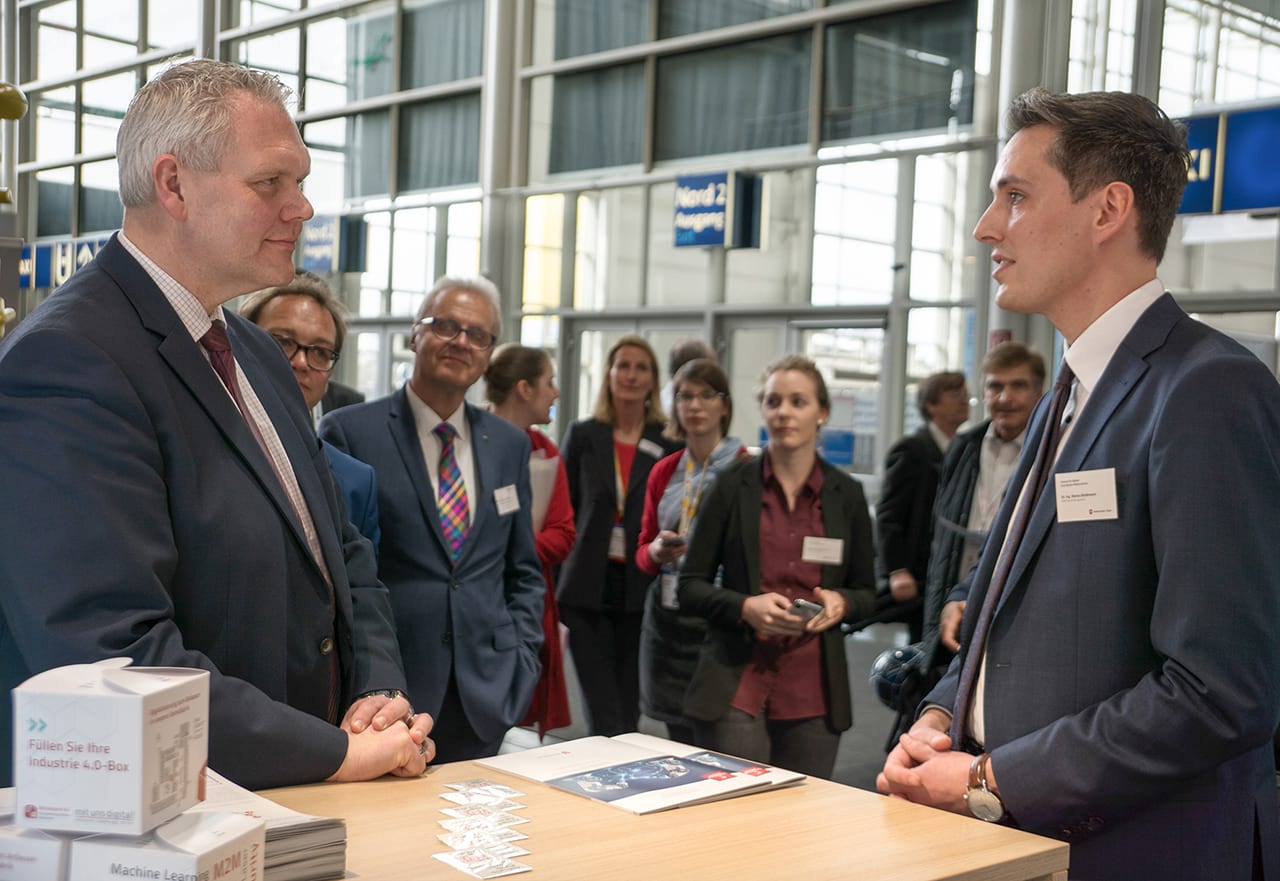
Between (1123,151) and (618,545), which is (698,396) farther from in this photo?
(1123,151)

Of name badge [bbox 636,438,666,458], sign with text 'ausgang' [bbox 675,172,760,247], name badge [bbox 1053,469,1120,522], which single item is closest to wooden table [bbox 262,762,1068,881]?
name badge [bbox 1053,469,1120,522]

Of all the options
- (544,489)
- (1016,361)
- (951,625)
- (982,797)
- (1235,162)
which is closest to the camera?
(982,797)

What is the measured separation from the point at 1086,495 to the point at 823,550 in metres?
2.16

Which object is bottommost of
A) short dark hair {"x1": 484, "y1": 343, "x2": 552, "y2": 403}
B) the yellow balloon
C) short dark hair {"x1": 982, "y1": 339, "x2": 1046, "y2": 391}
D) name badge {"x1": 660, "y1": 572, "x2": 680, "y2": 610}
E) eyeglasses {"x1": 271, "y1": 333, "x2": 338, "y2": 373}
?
name badge {"x1": 660, "y1": 572, "x2": 680, "y2": 610}

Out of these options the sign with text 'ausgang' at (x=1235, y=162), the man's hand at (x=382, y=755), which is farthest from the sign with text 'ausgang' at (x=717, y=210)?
the man's hand at (x=382, y=755)

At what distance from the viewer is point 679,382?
16.8 ft

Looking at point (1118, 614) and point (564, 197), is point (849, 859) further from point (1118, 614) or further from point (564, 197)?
point (564, 197)

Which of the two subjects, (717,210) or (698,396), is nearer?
(698,396)

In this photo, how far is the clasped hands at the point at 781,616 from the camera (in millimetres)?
3818

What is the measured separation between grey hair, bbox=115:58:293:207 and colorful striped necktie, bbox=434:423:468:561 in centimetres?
157

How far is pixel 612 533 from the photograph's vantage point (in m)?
5.51

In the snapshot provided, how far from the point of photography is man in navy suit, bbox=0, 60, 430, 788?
1.63 m

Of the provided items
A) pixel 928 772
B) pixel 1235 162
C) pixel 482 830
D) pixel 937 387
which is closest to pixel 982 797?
pixel 928 772

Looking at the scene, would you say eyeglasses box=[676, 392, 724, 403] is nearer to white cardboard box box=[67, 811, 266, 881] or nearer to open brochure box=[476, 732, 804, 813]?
open brochure box=[476, 732, 804, 813]
